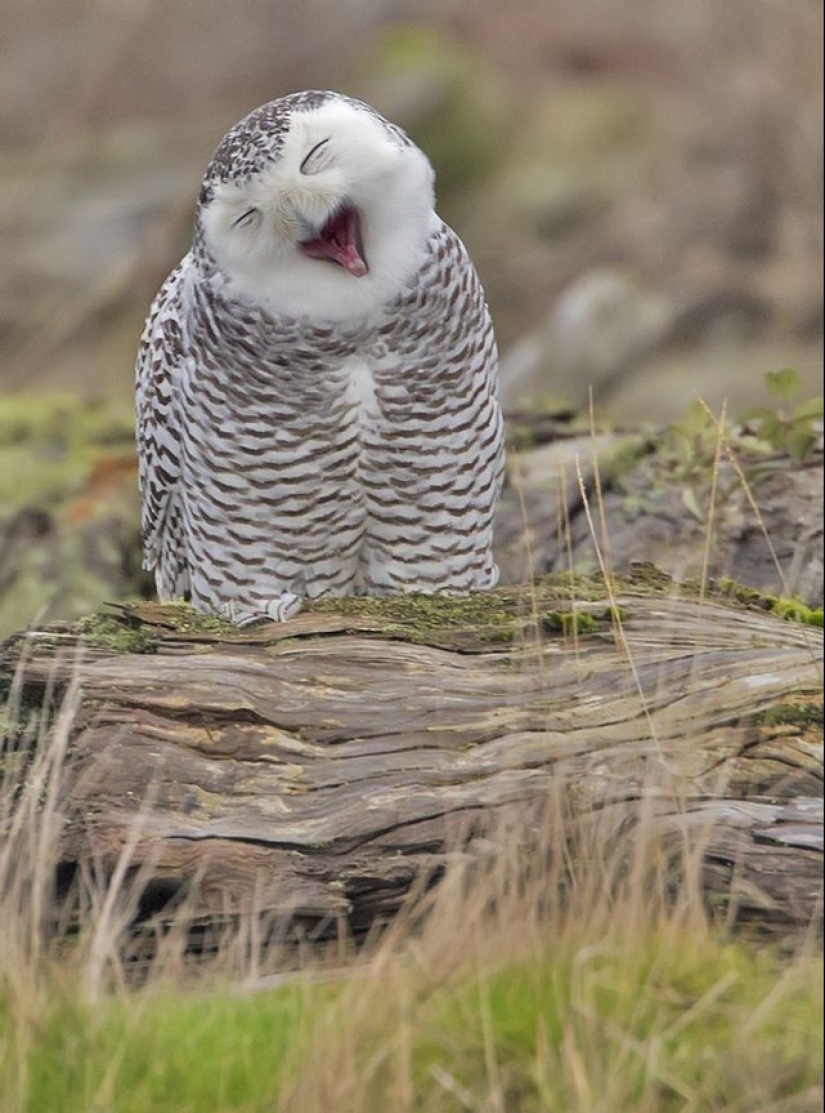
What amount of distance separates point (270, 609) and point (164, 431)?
520mm

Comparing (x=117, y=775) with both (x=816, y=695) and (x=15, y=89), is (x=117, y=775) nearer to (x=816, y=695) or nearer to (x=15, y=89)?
(x=816, y=695)

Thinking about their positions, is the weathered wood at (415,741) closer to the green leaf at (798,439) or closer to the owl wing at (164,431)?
the owl wing at (164,431)

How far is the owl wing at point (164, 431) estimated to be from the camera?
4152mm

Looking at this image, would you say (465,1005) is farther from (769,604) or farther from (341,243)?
(341,243)

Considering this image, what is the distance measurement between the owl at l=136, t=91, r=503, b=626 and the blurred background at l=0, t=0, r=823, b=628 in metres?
2.02

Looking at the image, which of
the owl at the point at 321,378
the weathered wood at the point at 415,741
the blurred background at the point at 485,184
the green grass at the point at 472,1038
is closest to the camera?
the green grass at the point at 472,1038

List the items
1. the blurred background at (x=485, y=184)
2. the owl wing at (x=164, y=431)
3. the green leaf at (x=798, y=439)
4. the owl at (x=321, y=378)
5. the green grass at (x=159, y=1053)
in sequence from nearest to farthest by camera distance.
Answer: the green grass at (x=159, y=1053)
the owl at (x=321, y=378)
the owl wing at (x=164, y=431)
the green leaf at (x=798, y=439)
the blurred background at (x=485, y=184)

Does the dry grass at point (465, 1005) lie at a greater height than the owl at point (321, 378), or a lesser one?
lesser

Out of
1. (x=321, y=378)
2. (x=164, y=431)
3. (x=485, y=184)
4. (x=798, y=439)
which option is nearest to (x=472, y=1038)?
(x=321, y=378)

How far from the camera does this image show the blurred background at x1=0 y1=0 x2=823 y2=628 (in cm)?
905

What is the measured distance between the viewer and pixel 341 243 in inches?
141

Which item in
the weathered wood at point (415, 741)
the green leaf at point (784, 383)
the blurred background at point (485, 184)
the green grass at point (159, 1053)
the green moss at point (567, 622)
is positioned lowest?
the green grass at point (159, 1053)

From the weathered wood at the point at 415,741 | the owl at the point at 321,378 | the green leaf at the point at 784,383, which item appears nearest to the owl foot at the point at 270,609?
the owl at the point at 321,378

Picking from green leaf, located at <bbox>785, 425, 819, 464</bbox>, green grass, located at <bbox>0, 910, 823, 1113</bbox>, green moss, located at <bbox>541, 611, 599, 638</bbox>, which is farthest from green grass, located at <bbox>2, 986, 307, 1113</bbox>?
green leaf, located at <bbox>785, 425, 819, 464</bbox>
